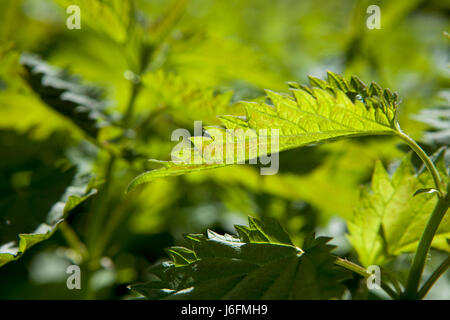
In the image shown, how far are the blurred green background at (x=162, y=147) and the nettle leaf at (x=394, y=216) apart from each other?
0.19 feet

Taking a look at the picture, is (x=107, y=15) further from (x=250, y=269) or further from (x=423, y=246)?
(x=423, y=246)

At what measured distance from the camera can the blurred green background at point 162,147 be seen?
0.76 m

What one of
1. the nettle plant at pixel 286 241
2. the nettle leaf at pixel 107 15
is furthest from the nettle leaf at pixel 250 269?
the nettle leaf at pixel 107 15

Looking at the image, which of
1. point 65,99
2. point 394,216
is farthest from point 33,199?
point 394,216

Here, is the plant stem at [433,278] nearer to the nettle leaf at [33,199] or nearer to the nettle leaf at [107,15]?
the nettle leaf at [33,199]

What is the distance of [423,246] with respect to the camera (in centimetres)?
50

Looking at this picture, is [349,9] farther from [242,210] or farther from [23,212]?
[23,212]

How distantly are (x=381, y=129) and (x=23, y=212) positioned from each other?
1.70 feet

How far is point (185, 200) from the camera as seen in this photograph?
1067mm

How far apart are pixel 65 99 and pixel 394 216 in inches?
22.2

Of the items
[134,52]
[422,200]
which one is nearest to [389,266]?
[422,200]

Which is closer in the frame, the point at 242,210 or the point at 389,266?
the point at 389,266

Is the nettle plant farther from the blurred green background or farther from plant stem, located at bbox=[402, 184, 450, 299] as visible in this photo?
the blurred green background

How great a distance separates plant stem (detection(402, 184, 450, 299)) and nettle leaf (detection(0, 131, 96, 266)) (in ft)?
1.40
